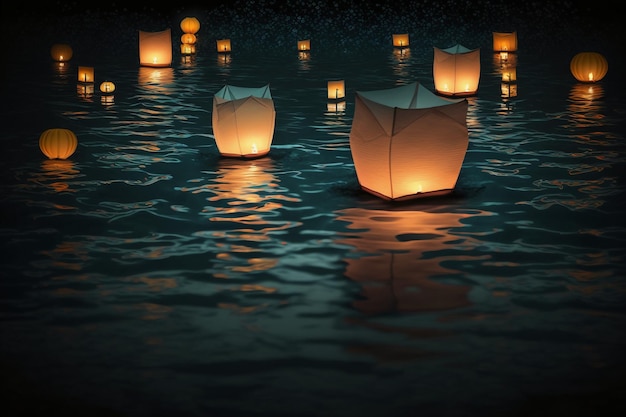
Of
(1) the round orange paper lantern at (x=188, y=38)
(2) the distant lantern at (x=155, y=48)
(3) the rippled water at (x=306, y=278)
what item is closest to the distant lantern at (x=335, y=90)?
(3) the rippled water at (x=306, y=278)

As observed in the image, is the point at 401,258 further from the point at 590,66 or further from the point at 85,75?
the point at 85,75

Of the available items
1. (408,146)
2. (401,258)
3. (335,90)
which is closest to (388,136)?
(408,146)

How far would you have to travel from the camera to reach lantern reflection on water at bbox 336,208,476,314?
5.53m

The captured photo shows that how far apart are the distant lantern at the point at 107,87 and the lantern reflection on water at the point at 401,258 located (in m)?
7.27

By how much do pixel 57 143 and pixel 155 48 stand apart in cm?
720

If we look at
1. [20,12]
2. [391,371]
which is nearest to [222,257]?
[391,371]

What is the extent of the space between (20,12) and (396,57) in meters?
13.5

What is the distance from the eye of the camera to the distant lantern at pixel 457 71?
1294 centimetres

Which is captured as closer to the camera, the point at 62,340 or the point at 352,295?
the point at 62,340

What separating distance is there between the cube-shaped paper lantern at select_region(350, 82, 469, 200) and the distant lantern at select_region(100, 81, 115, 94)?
6.84 m

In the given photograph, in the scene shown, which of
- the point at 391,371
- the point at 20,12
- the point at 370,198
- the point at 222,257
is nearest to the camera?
the point at 391,371

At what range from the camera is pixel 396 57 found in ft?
57.5

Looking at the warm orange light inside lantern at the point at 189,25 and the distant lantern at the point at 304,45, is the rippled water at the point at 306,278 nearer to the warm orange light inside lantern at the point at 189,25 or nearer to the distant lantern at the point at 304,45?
the distant lantern at the point at 304,45

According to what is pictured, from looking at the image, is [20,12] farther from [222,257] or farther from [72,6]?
[222,257]
